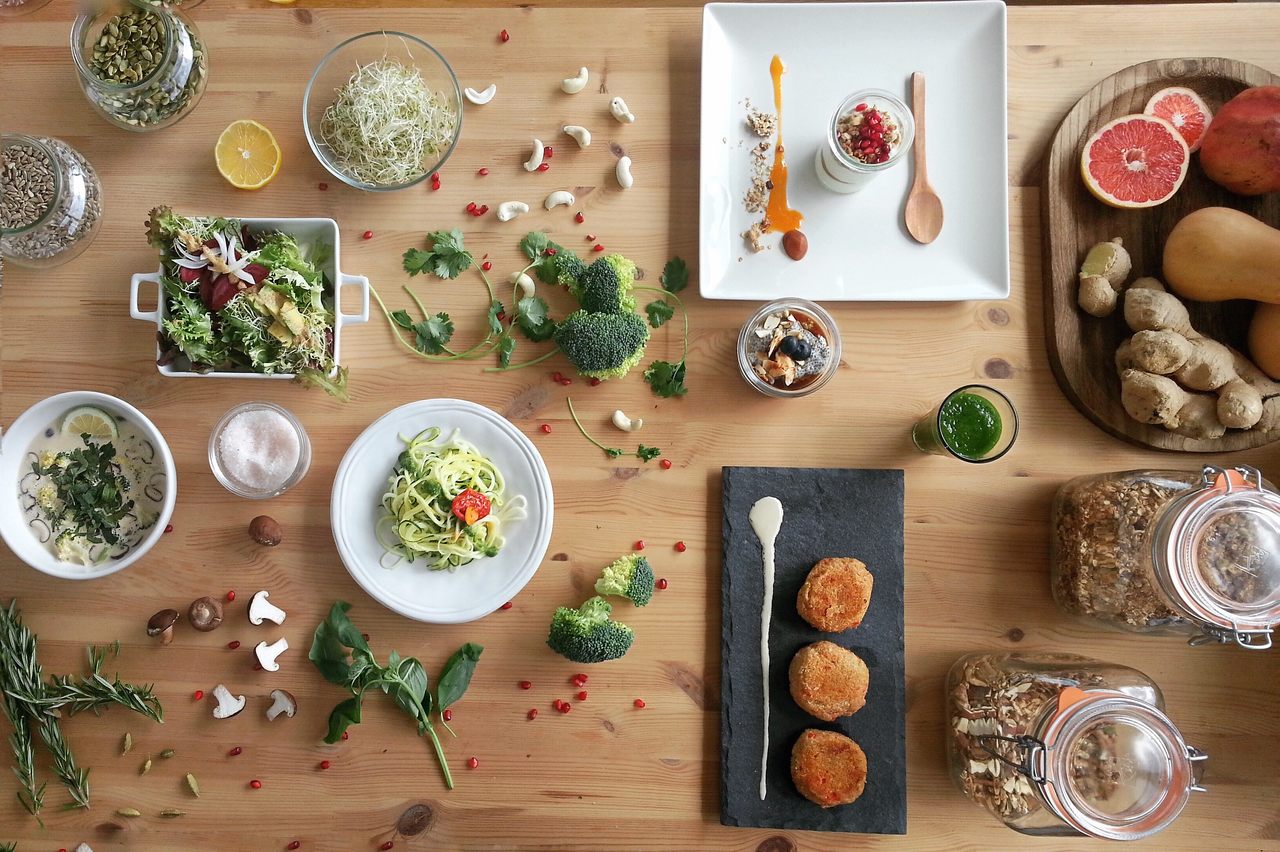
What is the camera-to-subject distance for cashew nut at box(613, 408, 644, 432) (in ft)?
6.18

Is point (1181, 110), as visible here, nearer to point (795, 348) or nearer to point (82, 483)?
point (795, 348)

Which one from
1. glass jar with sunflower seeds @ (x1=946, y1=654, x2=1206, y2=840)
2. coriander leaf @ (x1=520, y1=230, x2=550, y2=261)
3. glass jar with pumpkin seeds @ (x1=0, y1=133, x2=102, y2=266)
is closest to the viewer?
glass jar with sunflower seeds @ (x1=946, y1=654, x2=1206, y2=840)

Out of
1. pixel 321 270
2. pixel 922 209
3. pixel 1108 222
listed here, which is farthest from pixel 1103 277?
pixel 321 270

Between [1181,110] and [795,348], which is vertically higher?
[1181,110]

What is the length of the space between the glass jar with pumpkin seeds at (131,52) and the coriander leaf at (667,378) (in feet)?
4.29

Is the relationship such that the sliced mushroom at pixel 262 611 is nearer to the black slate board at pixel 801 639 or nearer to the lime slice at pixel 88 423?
the lime slice at pixel 88 423

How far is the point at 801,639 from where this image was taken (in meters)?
1.86

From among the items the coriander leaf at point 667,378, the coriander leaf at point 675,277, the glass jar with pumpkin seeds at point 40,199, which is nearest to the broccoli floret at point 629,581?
the coriander leaf at point 667,378

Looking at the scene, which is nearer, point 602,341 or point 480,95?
point 602,341

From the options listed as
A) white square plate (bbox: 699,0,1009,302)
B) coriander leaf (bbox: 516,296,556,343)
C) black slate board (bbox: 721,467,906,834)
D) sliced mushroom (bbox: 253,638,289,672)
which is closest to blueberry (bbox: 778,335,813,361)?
white square plate (bbox: 699,0,1009,302)

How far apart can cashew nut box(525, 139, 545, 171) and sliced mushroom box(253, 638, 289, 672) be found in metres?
1.29

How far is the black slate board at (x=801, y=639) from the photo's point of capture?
1824 millimetres

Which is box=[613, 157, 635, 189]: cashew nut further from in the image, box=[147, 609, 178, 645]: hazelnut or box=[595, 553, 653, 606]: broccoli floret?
box=[147, 609, 178, 645]: hazelnut

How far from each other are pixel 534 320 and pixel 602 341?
207mm
